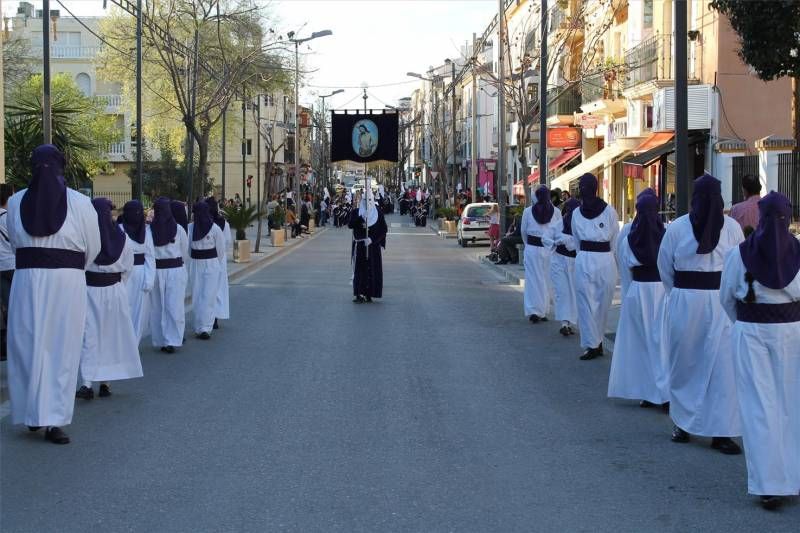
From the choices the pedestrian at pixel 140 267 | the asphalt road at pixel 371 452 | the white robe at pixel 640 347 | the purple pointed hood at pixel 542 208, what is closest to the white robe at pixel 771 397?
the asphalt road at pixel 371 452

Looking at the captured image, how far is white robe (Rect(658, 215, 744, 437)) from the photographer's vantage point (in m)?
8.05

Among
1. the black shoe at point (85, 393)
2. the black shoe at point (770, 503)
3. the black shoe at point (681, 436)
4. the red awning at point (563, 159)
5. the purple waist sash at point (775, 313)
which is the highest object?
the red awning at point (563, 159)

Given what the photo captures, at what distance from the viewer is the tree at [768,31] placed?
49.3 feet

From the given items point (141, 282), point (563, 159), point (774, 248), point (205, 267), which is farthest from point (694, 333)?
point (563, 159)

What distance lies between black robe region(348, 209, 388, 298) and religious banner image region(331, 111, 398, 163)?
4.83 metres

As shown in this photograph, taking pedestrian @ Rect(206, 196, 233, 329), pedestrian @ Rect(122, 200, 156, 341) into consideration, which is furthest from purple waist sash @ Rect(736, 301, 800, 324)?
pedestrian @ Rect(206, 196, 233, 329)

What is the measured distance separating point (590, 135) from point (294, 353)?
34.1 metres

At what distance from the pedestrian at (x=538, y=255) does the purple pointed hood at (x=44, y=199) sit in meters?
9.08

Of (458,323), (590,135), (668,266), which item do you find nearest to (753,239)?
(668,266)

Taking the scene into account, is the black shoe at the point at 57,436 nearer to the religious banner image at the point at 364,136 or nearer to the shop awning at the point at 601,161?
the religious banner image at the point at 364,136

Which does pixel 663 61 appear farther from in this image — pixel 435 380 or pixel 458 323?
pixel 435 380

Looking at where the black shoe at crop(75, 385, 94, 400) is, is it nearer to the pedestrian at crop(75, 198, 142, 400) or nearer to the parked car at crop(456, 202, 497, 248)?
the pedestrian at crop(75, 198, 142, 400)

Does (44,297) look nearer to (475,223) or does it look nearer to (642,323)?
(642,323)

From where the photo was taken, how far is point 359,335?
1484 centimetres
